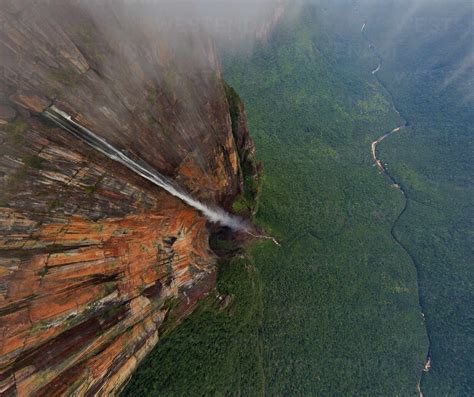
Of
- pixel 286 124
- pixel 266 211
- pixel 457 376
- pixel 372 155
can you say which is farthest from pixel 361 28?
pixel 457 376

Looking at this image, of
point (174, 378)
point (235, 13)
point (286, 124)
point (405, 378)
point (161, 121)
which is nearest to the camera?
point (161, 121)

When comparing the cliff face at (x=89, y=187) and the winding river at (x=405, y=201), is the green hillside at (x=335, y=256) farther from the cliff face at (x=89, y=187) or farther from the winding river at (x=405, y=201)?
the cliff face at (x=89, y=187)

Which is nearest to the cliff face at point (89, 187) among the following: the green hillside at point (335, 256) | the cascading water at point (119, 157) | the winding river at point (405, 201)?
the cascading water at point (119, 157)

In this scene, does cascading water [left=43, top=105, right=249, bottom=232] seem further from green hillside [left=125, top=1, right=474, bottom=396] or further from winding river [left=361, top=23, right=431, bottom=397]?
winding river [left=361, top=23, right=431, bottom=397]

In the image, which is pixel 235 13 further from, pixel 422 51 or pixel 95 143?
pixel 422 51

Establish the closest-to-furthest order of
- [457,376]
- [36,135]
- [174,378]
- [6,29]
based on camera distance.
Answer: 1. [6,29]
2. [36,135]
3. [174,378]
4. [457,376]

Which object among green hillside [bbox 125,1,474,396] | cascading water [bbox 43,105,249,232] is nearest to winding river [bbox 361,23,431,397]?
green hillside [bbox 125,1,474,396]

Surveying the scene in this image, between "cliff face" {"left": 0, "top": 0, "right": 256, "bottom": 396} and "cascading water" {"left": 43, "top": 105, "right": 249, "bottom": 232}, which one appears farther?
"cascading water" {"left": 43, "top": 105, "right": 249, "bottom": 232}

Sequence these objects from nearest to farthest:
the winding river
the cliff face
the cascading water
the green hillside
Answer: the cliff face → the cascading water → the green hillside → the winding river
